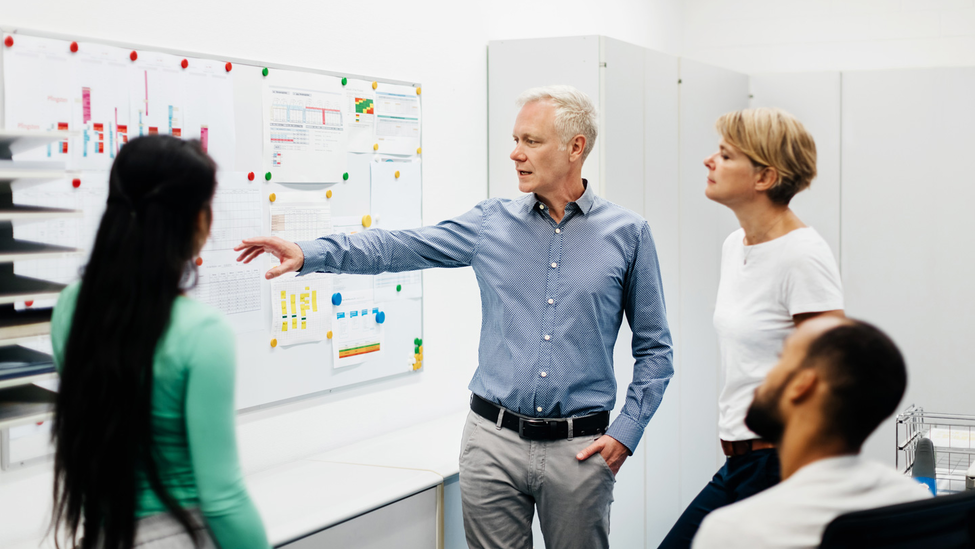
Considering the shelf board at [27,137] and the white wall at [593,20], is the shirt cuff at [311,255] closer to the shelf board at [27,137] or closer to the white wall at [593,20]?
the shelf board at [27,137]

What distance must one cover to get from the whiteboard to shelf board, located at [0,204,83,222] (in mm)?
397

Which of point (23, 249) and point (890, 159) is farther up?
point (890, 159)

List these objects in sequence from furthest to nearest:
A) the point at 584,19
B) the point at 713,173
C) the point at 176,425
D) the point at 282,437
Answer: the point at 584,19 < the point at 282,437 < the point at 713,173 < the point at 176,425

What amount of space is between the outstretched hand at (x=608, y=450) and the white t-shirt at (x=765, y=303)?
260mm

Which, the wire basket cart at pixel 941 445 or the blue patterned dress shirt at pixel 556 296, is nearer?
the blue patterned dress shirt at pixel 556 296

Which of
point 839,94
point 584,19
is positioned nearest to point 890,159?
point 839,94

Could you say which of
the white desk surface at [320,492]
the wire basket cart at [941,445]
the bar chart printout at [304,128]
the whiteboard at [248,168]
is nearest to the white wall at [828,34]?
the whiteboard at [248,168]

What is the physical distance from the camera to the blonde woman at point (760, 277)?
5.41 feet

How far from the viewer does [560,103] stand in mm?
2006

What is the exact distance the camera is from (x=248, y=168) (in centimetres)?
224

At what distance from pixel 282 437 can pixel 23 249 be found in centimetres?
110

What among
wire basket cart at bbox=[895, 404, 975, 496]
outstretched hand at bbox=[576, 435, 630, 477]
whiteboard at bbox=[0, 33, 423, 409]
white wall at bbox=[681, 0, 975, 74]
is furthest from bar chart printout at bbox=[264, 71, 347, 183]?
white wall at bbox=[681, 0, 975, 74]

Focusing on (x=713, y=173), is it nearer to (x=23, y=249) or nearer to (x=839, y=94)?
(x=23, y=249)

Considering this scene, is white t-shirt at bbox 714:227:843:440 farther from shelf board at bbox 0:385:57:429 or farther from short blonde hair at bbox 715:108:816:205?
shelf board at bbox 0:385:57:429
